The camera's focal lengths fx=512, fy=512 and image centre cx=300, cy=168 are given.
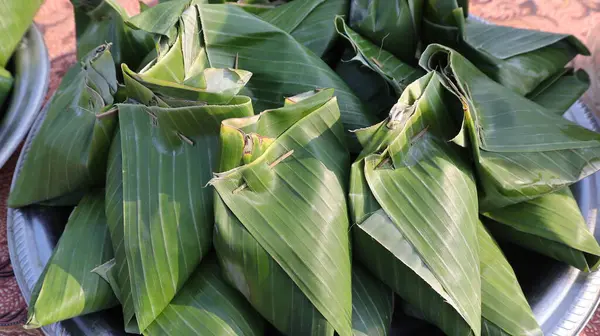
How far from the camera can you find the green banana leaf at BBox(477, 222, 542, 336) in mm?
607

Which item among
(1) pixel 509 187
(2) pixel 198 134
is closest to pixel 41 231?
(2) pixel 198 134

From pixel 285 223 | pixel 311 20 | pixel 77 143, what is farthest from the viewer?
pixel 311 20

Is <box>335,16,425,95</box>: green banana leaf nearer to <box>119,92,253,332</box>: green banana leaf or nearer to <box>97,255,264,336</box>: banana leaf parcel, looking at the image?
<box>119,92,253,332</box>: green banana leaf

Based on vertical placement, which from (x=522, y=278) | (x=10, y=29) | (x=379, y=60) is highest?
(x=379, y=60)

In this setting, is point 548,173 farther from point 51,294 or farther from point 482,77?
point 51,294

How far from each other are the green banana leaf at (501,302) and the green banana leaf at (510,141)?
0.08 m

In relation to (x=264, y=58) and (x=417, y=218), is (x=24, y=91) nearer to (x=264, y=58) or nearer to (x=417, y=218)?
(x=264, y=58)

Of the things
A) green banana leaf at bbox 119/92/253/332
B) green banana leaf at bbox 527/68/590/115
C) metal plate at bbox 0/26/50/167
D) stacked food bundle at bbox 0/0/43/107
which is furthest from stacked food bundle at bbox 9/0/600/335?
stacked food bundle at bbox 0/0/43/107

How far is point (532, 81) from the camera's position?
2.64 ft

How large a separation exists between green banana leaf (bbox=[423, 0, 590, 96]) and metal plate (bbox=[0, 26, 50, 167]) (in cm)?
74

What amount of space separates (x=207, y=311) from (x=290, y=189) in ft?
0.57

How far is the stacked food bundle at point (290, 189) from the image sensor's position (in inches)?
22.4

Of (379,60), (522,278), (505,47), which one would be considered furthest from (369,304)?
(505,47)

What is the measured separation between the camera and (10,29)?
102cm
